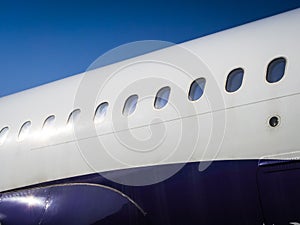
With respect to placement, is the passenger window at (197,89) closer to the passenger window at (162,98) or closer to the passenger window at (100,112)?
the passenger window at (162,98)

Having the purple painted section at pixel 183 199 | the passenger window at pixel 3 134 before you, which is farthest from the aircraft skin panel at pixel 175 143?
the passenger window at pixel 3 134

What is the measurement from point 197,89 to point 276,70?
113 centimetres

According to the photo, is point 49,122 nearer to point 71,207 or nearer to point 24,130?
point 24,130

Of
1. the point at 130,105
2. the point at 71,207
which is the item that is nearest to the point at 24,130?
the point at 71,207

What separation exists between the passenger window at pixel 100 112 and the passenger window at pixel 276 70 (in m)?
2.68

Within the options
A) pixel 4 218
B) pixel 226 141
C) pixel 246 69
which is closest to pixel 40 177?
pixel 4 218

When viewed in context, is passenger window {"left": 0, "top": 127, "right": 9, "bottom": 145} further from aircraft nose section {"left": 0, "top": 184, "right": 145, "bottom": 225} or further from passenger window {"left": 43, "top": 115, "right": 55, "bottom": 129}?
aircraft nose section {"left": 0, "top": 184, "right": 145, "bottom": 225}

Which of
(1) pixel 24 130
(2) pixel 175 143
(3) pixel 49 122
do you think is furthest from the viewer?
(1) pixel 24 130

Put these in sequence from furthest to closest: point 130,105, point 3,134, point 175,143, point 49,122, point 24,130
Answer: point 3,134 → point 24,130 → point 49,122 → point 130,105 → point 175,143

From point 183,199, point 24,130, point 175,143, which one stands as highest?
point 24,130

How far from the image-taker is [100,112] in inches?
278

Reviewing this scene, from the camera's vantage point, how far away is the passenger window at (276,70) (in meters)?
5.48

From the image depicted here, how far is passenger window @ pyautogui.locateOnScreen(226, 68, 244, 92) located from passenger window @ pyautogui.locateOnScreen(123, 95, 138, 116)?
1545mm

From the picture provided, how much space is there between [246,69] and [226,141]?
1.00m
